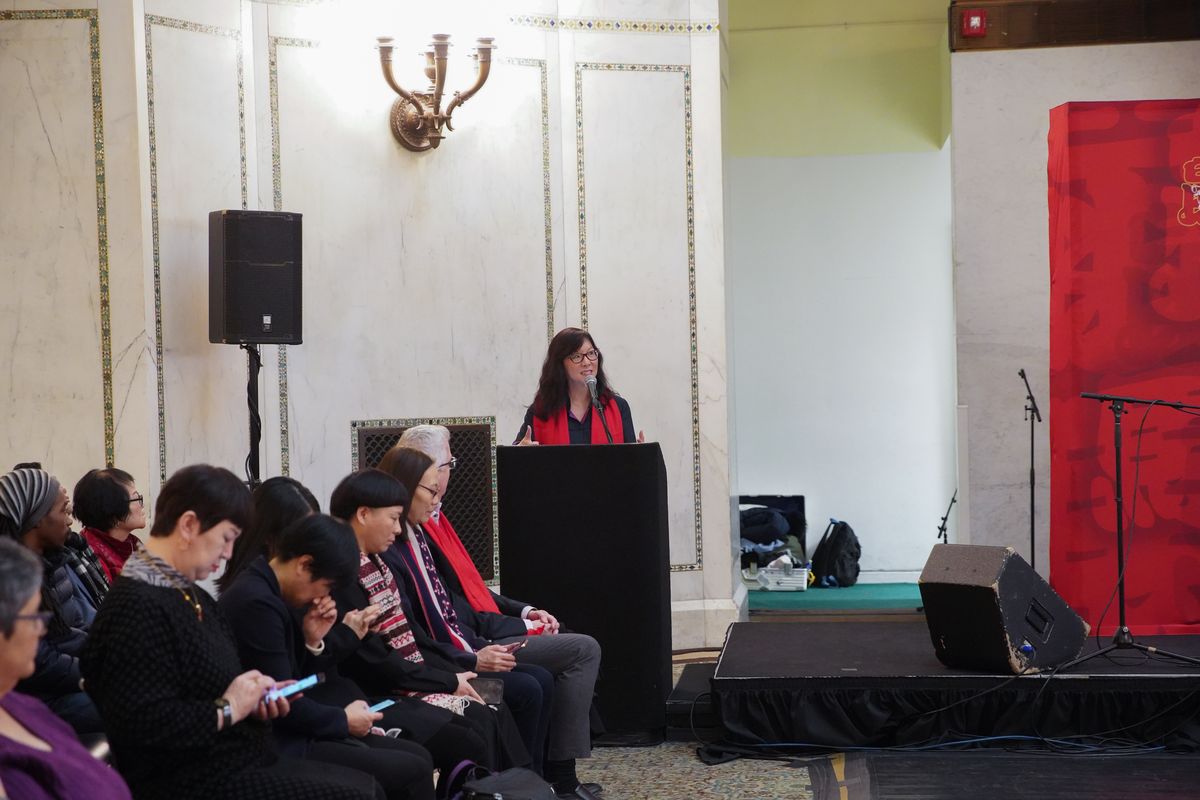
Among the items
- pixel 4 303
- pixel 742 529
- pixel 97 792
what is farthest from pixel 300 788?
pixel 742 529

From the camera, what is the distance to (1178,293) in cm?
504

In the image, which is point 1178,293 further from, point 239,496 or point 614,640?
point 239,496

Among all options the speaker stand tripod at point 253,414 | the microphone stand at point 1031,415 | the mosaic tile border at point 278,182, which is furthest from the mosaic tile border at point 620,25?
the microphone stand at point 1031,415

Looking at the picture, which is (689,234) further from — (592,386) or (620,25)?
(592,386)

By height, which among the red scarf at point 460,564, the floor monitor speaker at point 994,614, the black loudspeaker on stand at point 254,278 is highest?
the black loudspeaker on stand at point 254,278

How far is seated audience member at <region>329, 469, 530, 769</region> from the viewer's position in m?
3.16

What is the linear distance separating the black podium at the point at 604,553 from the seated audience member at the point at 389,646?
0.93 meters

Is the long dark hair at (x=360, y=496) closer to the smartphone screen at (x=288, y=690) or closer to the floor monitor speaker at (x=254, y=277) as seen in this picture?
the smartphone screen at (x=288, y=690)

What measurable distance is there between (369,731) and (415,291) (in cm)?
315

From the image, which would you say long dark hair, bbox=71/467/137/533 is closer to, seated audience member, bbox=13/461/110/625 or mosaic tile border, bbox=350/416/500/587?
seated audience member, bbox=13/461/110/625

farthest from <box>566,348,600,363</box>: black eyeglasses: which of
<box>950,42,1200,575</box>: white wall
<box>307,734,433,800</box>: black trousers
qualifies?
<box>950,42,1200,575</box>: white wall

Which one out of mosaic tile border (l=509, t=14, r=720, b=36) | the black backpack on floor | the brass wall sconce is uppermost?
mosaic tile border (l=509, t=14, r=720, b=36)

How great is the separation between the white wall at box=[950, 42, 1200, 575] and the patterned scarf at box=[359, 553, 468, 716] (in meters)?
4.06

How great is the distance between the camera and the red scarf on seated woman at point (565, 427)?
4.81 metres
